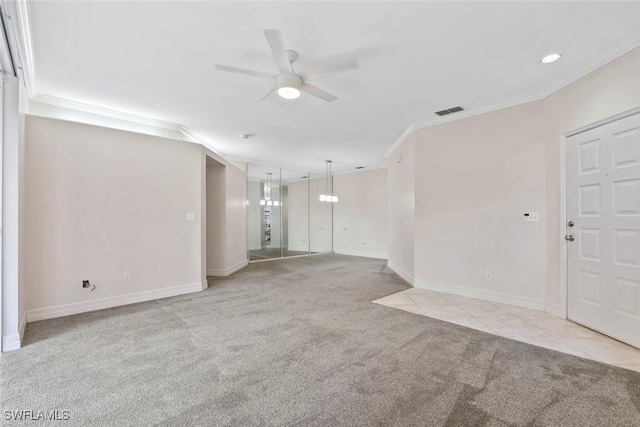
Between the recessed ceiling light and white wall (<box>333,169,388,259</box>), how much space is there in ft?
18.6

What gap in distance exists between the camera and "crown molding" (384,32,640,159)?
104 inches

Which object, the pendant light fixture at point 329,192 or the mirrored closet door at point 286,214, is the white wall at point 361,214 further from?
the mirrored closet door at point 286,214

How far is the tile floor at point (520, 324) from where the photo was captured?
2.55 meters

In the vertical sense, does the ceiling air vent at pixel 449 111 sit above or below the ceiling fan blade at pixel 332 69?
above

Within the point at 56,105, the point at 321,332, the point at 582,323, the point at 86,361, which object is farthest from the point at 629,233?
the point at 56,105

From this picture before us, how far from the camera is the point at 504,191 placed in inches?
157

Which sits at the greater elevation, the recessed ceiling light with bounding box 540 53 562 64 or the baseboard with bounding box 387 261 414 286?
the recessed ceiling light with bounding box 540 53 562 64

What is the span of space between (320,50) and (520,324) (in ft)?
12.2

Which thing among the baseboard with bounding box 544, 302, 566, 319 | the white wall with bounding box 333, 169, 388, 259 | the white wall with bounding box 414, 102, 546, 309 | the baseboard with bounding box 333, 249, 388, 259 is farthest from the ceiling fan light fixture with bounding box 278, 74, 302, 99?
the baseboard with bounding box 333, 249, 388, 259

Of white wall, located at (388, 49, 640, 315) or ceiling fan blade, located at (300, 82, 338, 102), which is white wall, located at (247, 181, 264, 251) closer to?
white wall, located at (388, 49, 640, 315)

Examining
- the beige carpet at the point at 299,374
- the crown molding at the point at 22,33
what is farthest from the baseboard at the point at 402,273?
the crown molding at the point at 22,33

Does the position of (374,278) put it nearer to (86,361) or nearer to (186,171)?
(186,171)

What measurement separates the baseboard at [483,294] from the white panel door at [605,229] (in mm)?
468

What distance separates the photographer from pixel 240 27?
2406mm
